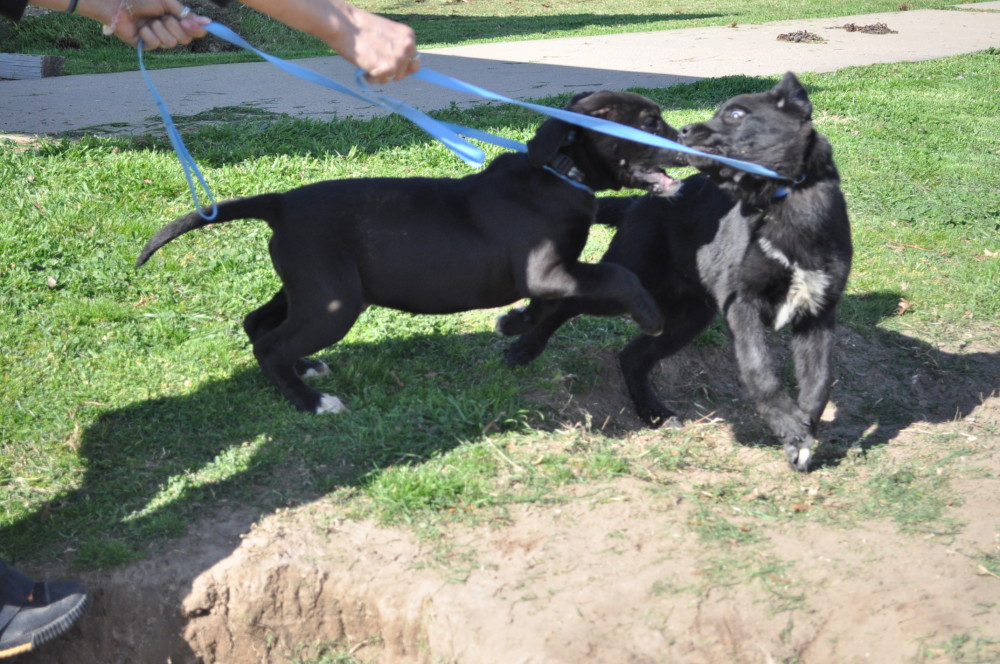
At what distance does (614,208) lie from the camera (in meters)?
5.15

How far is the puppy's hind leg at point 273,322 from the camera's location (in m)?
4.80

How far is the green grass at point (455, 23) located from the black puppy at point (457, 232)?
7265 millimetres

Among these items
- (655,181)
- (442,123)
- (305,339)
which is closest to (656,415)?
(655,181)

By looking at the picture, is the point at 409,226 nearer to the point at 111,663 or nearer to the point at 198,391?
the point at 198,391

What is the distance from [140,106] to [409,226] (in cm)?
510

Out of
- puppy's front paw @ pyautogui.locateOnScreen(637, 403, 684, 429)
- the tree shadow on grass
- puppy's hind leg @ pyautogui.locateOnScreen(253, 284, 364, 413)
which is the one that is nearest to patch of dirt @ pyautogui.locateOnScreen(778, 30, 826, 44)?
the tree shadow on grass

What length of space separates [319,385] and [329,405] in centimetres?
33

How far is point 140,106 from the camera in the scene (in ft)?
27.5

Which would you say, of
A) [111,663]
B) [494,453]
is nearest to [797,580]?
[494,453]

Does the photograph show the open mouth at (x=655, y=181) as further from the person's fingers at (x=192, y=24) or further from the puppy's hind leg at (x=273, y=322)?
the person's fingers at (x=192, y=24)

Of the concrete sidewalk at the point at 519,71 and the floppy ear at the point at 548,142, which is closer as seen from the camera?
the floppy ear at the point at 548,142

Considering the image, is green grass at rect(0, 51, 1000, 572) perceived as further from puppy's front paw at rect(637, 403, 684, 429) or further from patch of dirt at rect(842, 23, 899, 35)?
patch of dirt at rect(842, 23, 899, 35)

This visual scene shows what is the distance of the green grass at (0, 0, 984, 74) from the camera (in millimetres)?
12500

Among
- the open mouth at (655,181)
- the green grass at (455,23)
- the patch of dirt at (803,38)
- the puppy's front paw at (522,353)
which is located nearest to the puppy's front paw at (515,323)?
the puppy's front paw at (522,353)
